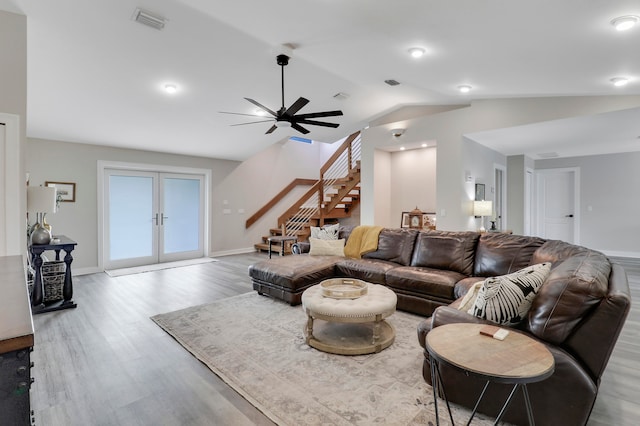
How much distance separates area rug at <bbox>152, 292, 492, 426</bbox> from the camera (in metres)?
1.96

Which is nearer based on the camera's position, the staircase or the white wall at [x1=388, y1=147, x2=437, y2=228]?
the white wall at [x1=388, y1=147, x2=437, y2=228]

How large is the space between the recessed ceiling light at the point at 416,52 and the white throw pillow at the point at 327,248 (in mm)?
2718

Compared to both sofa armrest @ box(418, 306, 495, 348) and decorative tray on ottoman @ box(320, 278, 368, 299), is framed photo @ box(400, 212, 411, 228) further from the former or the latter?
sofa armrest @ box(418, 306, 495, 348)

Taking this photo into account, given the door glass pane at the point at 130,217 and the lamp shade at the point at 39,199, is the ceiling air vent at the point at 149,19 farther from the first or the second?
the door glass pane at the point at 130,217

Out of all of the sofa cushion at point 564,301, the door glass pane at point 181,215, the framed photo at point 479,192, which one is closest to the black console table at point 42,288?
the door glass pane at point 181,215

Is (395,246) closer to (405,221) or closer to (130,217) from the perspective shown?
(405,221)

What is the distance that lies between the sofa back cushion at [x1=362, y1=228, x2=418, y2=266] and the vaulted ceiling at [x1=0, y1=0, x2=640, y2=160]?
2.04 meters

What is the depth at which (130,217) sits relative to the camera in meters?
6.47

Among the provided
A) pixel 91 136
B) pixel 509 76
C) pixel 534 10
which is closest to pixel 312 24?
pixel 534 10

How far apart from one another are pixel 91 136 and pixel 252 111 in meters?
2.81

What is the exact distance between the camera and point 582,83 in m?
3.65

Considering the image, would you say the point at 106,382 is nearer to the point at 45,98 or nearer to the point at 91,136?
the point at 45,98

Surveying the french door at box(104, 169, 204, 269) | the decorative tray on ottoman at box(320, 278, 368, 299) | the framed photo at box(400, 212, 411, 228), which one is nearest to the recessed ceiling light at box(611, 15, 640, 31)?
the decorative tray on ottoman at box(320, 278, 368, 299)

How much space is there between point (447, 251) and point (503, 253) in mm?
621
